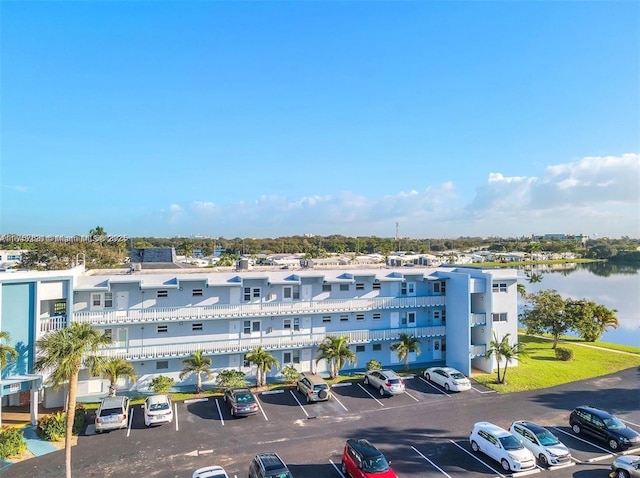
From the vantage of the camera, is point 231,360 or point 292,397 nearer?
point 292,397

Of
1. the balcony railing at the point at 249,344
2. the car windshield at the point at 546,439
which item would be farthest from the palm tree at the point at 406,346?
the car windshield at the point at 546,439

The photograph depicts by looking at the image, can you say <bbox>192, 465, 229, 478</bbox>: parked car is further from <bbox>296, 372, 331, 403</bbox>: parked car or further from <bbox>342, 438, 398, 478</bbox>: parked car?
<bbox>296, 372, 331, 403</bbox>: parked car

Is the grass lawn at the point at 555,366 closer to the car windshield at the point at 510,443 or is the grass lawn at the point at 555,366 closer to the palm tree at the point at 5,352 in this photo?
the car windshield at the point at 510,443

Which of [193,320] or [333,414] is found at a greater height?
[193,320]

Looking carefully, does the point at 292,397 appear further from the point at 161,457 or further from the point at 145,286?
the point at 145,286

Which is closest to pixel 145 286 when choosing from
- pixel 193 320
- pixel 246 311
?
pixel 193 320

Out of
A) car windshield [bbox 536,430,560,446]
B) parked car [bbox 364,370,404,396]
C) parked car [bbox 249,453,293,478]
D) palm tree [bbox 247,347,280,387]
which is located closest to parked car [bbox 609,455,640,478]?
car windshield [bbox 536,430,560,446]
